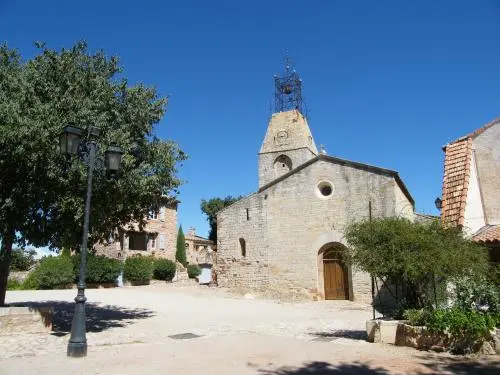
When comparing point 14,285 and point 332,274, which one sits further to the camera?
point 14,285

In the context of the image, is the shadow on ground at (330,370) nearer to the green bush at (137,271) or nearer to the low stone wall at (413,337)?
the low stone wall at (413,337)

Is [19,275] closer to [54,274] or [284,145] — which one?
[54,274]

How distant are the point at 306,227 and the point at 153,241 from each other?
61.4 ft

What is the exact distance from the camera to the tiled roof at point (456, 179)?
1228 centimetres

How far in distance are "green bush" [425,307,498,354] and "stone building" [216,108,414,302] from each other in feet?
35.0

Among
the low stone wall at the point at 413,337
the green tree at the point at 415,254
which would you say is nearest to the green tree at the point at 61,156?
the green tree at the point at 415,254

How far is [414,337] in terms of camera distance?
8.57 m

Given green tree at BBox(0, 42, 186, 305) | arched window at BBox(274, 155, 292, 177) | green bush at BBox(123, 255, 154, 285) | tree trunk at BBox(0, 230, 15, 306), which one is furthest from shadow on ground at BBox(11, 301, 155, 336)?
arched window at BBox(274, 155, 292, 177)

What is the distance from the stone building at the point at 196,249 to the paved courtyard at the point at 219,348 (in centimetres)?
2972

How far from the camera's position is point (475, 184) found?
13.6 metres

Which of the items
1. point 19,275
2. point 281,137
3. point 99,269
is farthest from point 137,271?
point 281,137

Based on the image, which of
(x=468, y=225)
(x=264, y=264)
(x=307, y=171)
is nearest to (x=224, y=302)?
(x=264, y=264)

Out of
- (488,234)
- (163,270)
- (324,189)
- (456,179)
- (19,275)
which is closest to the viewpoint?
(488,234)

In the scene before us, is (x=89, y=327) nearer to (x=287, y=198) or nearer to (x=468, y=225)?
(x=468, y=225)
